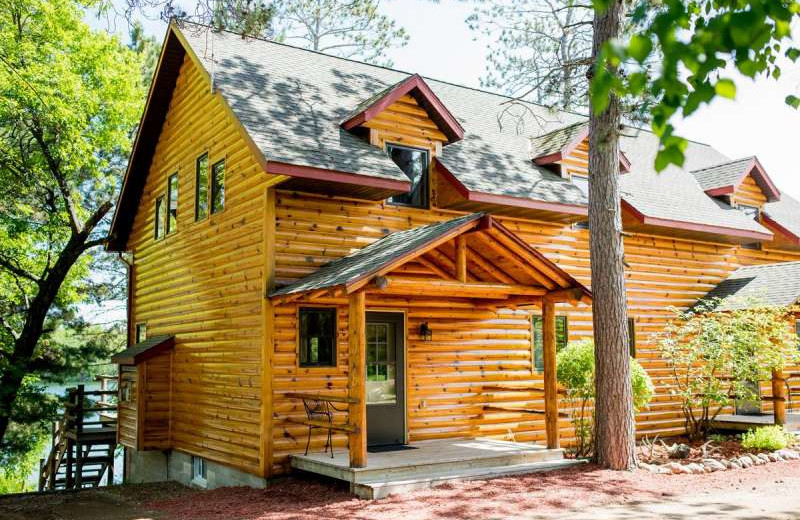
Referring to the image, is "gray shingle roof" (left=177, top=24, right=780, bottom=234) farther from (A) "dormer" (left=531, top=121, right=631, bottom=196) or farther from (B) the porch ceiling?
(B) the porch ceiling

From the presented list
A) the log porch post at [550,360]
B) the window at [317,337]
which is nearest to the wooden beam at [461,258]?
the log porch post at [550,360]

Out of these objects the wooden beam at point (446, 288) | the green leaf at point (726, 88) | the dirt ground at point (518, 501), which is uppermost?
the green leaf at point (726, 88)

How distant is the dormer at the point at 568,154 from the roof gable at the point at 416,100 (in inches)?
95.7

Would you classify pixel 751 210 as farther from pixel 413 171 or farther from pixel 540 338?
pixel 413 171

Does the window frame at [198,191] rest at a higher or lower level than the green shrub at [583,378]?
higher

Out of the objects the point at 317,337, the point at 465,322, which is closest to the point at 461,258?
the point at 317,337

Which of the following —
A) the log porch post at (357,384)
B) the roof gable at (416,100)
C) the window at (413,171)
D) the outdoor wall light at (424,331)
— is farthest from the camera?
the window at (413,171)

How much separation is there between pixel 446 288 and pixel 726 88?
7.31 metres

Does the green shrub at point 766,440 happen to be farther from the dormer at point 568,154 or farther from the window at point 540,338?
the dormer at point 568,154

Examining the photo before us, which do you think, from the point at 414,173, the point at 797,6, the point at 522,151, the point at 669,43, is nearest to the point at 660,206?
the point at 522,151

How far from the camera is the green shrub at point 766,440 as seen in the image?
39.6 ft

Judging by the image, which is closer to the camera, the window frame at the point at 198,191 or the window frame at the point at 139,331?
the window frame at the point at 198,191

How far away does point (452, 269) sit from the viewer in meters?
11.7

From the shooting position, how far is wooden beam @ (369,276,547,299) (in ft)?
31.0
